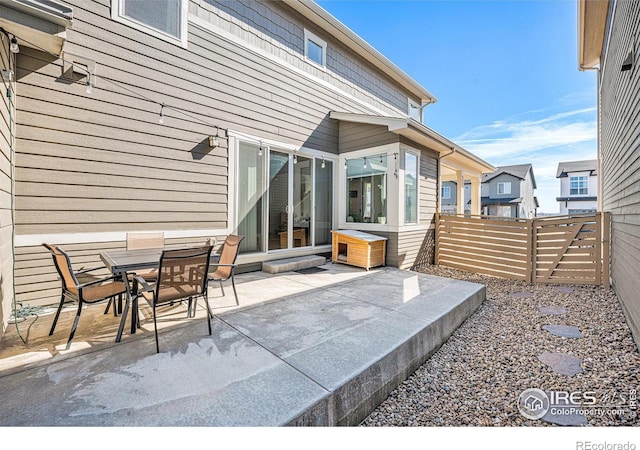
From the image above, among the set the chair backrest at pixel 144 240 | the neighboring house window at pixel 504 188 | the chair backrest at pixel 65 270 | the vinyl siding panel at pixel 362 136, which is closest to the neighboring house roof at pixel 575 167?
the neighboring house window at pixel 504 188

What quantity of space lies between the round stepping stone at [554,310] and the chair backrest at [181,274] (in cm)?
472

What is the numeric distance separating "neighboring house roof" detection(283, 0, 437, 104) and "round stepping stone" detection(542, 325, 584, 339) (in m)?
7.20

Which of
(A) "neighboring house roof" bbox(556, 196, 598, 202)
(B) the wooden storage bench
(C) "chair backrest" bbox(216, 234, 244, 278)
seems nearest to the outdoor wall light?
(B) the wooden storage bench

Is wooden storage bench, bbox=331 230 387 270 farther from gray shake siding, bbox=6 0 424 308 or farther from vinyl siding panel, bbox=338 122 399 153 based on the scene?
gray shake siding, bbox=6 0 424 308

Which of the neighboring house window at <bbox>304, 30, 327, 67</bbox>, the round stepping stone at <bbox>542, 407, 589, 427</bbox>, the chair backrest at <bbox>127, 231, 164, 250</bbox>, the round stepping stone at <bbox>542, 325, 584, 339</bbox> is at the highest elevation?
the neighboring house window at <bbox>304, 30, 327, 67</bbox>

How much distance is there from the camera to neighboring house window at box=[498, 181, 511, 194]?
23.8 meters

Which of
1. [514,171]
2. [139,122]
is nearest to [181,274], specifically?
[139,122]

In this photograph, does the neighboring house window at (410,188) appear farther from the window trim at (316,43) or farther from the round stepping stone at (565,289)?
the window trim at (316,43)

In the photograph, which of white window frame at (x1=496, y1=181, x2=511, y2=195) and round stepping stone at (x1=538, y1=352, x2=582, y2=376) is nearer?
round stepping stone at (x1=538, y1=352, x2=582, y2=376)

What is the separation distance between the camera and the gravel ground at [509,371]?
2.08 meters

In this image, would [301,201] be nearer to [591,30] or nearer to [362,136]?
[362,136]

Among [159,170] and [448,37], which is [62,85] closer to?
[159,170]

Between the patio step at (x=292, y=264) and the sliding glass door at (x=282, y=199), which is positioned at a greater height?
the sliding glass door at (x=282, y=199)
